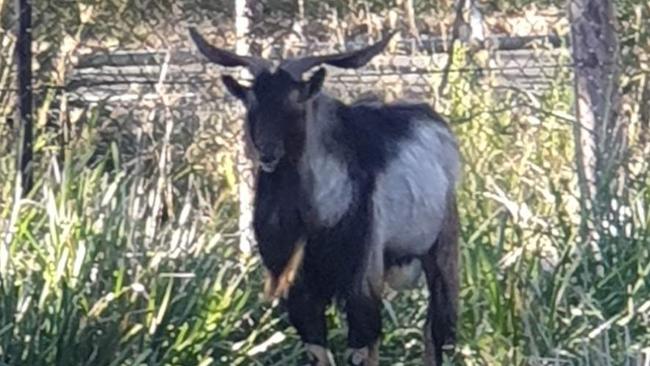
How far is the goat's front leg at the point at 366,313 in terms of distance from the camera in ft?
20.2

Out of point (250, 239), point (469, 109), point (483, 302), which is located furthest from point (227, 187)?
point (483, 302)

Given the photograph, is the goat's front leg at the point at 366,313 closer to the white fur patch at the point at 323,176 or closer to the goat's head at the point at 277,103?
the white fur patch at the point at 323,176

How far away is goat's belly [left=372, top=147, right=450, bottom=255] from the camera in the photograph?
6293 millimetres

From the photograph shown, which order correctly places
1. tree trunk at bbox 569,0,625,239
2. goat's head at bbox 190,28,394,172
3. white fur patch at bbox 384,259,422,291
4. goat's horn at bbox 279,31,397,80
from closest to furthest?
goat's head at bbox 190,28,394,172 < goat's horn at bbox 279,31,397,80 < white fur patch at bbox 384,259,422,291 < tree trunk at bbox 569,0,625,239

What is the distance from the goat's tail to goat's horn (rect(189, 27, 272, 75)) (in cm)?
97

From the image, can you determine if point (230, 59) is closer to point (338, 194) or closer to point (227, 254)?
point (338, 194)

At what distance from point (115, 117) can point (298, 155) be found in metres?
3.22

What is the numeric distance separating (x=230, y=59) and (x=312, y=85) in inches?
15.2

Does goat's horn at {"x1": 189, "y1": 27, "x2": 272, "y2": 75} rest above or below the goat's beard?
above

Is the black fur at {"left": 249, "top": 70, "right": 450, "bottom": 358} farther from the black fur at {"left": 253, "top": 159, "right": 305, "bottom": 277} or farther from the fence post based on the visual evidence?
the fence post

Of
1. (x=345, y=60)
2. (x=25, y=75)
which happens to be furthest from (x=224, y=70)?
(x=345, y=60)

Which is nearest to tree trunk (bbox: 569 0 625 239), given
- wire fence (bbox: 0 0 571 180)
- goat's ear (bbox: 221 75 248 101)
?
wire fence (bbox: 0 0 571 180)

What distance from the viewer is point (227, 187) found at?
8062 mm

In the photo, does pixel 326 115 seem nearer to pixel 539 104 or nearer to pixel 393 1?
pixel 539 104
